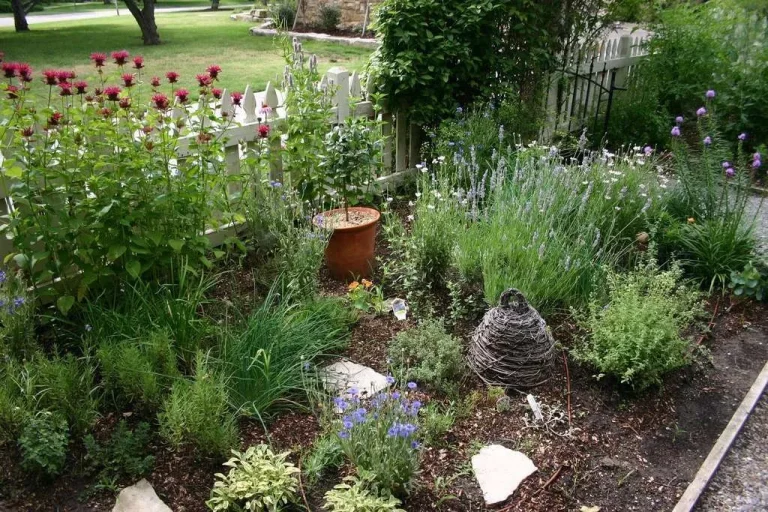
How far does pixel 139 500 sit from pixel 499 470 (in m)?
1.42

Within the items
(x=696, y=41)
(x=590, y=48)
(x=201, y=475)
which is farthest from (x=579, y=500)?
(x=696, y=41)

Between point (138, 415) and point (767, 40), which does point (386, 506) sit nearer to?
point (138, 415)

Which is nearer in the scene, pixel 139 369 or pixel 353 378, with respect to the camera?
pixel 139 369

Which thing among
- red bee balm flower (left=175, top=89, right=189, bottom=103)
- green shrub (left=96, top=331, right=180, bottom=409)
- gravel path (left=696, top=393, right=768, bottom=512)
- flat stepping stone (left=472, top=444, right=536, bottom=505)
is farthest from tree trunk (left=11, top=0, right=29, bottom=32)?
gravel path (left=696, top=393, right=768, bottom=512)

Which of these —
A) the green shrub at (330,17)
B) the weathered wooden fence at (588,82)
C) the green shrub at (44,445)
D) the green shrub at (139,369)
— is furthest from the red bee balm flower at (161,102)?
the green shrub at (330,17)

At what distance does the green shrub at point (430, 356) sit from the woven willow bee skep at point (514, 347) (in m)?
0.14

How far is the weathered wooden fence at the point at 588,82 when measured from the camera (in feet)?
21.0

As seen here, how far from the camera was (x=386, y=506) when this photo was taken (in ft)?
6.97

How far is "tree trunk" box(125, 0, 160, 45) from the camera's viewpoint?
15758 mm

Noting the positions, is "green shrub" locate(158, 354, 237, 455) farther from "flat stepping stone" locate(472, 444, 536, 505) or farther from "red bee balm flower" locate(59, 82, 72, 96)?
"red bee balm flower" locate(59, 82, 72, 96)

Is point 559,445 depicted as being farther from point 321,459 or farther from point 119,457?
point 119,457

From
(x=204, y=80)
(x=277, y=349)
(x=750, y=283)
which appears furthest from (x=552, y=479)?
(x=204, y=80)

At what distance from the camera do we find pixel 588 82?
22.9 ft

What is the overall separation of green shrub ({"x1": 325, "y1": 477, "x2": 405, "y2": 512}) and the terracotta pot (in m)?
1.87
